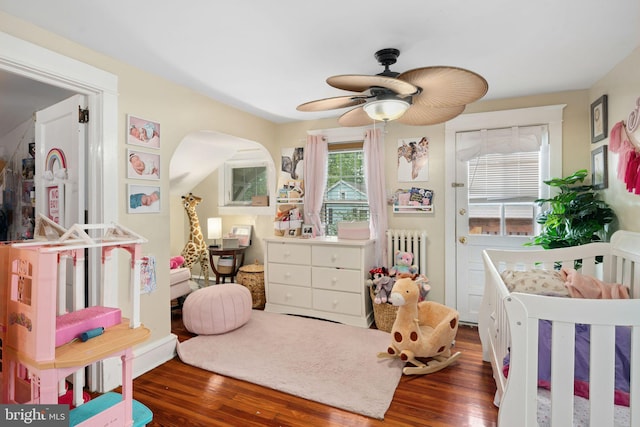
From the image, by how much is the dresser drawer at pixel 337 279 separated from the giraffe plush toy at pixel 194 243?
174 centimetres

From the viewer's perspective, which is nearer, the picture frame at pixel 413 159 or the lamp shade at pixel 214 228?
the picture frame at pixel 413 159

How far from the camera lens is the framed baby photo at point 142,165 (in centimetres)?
239

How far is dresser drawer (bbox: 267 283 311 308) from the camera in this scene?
3539 mm

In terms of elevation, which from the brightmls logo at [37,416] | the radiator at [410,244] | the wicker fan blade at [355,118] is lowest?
the brightmls logo at [37,416]

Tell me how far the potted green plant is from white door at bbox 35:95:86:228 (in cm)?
353

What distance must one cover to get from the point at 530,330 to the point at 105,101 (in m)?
2.71

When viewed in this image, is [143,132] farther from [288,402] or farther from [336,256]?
[288,402]

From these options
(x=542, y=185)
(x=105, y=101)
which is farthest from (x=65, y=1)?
(x=542, y=185)

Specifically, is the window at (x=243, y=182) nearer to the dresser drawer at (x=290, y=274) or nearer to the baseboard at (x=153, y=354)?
the dresser drawer at (x=290, y=274)

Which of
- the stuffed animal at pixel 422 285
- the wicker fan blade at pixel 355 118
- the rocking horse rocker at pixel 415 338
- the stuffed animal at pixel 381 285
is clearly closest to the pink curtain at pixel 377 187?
the stuffed animal at pixel 381 285

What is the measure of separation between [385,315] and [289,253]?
119 cm

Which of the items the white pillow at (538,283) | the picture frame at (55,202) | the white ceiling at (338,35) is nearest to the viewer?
the white ceiling at (338,35)

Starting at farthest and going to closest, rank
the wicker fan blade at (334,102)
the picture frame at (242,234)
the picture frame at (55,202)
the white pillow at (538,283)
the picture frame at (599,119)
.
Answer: the picture frame at (242,234) → the picture frame at (599,119) → the picture frame at (55,202) → the white pillow at (538,283) → the wicker fan blade at (334,102)

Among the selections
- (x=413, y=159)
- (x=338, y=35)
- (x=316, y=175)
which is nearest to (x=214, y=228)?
(x=316, y=175)
